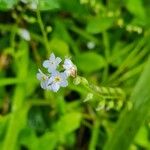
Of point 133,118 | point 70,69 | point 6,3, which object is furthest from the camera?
point 133,118

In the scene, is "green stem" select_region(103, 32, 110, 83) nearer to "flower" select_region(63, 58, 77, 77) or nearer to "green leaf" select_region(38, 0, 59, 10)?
"green leaf" select_region(38, 0, 59, 10)

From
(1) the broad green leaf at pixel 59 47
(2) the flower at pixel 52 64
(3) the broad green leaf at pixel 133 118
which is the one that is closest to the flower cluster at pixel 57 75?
(2) the flower at pixel 52 64

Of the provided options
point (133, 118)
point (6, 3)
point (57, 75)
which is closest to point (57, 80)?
point (57, 75)

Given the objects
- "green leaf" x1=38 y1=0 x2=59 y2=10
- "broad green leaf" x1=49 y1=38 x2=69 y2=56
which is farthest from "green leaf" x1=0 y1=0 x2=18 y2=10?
"broad green leaf" x1=49 y1=38 x2=69 y2=56

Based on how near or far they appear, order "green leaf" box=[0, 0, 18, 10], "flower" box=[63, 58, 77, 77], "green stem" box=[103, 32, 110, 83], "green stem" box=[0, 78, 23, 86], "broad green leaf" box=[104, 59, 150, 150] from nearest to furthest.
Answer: "flower" box=[63, 58, 77, 77], "green leaf" box=[0, 0, 18, 10], "broad green leaf" box=[104, 59, 150, 150], "green stem" box=[0, 78, 23, 86], "green stem" box=[103, 32, 110, 83]

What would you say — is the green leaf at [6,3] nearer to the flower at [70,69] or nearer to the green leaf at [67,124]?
the flower at [70,69]

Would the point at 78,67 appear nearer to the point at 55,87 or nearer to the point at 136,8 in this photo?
the point at 136,8
